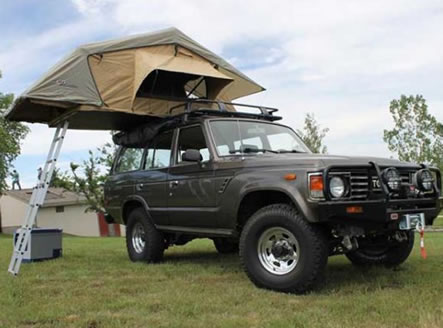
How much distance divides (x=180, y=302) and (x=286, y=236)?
1.32 meters

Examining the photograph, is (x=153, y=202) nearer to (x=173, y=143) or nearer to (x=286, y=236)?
(x=173, y=143)

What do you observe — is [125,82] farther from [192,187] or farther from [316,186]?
[316,186]

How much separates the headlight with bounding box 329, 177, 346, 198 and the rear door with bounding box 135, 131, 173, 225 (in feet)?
9.42

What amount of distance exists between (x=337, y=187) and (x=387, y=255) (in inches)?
81.9

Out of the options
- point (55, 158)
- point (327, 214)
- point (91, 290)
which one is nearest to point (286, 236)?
point (327, 214)

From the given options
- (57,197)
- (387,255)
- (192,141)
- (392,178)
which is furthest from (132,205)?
(57,197)

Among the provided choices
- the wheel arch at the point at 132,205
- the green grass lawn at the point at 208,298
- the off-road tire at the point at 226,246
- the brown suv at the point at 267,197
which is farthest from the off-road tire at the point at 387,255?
the wheel arch at the point at 132,205

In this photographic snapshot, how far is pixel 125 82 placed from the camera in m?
7.57

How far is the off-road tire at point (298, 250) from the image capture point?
4.96 metres

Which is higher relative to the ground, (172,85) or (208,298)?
(172,85)

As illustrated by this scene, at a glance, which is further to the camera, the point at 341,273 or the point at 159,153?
the point at 159,153

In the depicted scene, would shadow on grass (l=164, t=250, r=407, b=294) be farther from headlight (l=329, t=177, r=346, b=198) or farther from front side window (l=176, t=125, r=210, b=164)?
front side window (l=176, t=125, r=210, b=164)

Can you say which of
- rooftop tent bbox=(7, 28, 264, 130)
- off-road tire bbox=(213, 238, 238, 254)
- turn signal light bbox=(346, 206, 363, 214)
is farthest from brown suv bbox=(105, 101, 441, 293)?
off-road tire bbox=(213, 238, 238, 254)

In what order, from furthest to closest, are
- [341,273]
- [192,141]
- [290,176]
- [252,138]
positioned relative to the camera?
[192,141]
[252,138]
[341,273]
[290,176]
